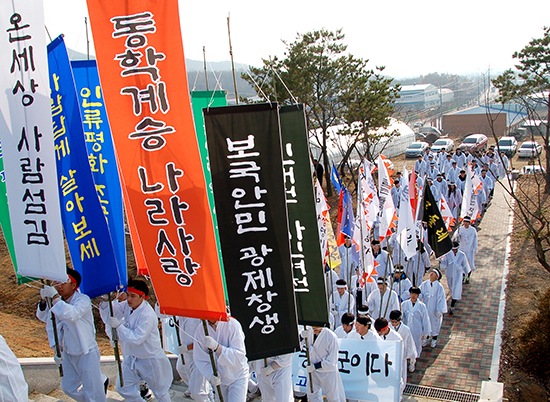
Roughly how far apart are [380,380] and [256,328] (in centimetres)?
260

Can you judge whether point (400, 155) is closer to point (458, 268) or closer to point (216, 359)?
point (458, 268)

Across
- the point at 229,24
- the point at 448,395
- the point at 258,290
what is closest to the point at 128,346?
the point at 258,290

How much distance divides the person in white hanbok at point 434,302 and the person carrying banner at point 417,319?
521mm

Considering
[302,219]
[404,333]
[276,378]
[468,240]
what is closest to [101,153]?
Answer: [302,219]

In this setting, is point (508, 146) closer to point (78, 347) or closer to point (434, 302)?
point (434, 302)

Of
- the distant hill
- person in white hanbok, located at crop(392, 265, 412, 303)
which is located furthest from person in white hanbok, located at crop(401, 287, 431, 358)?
the distant hill

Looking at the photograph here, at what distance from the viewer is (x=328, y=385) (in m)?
6.30

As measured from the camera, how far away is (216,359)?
5289 mm

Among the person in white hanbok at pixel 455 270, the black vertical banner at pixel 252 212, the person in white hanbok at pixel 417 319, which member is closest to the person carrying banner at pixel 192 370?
the black vertical banner at pixel 252 212

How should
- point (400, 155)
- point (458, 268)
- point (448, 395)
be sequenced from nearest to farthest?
point (448, 395) < point (458, 268) < point (400, 155)

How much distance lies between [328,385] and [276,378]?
0.89 meters

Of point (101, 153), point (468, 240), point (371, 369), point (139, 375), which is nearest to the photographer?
point (139, 375)

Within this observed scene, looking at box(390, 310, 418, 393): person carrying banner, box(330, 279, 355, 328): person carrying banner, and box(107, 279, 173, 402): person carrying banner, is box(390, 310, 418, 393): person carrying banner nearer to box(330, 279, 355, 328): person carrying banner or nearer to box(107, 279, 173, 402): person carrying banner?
box(330, 279, 355, 328): person carrying banner

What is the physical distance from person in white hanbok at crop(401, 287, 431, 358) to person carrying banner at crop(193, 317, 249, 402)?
15.2 ft
